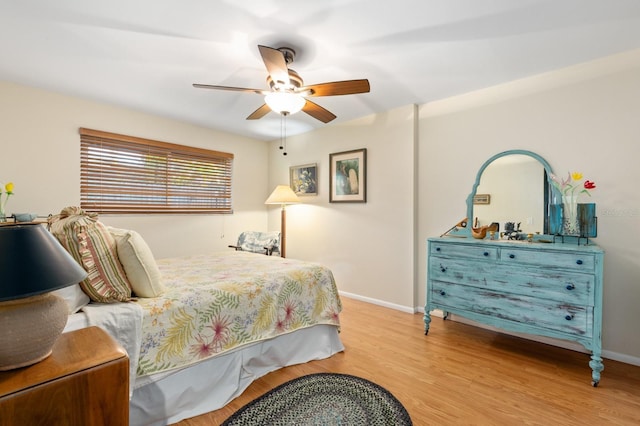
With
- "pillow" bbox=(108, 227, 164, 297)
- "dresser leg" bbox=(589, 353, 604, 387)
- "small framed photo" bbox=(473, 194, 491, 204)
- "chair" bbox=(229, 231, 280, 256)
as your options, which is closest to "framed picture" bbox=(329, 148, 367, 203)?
"chair" bbox=(229, 231, 280, 256)

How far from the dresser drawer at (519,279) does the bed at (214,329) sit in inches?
42.3

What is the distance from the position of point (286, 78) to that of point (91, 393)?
1943 millimetres

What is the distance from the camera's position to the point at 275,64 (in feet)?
6.34

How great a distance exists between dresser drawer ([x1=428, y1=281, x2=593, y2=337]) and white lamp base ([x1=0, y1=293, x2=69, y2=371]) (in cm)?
271

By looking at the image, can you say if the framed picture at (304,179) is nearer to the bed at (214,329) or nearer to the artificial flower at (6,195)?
the bed at (214,329)

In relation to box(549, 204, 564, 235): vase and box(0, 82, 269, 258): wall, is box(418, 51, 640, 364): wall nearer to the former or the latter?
box(549, 204, 564, 235): vase

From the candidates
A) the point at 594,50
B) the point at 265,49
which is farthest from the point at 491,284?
the point at 265,49

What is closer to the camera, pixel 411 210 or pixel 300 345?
pixel 300 345

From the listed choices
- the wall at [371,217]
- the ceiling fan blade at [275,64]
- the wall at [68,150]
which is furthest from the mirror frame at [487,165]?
the wall at [68,150]

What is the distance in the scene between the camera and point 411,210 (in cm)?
346

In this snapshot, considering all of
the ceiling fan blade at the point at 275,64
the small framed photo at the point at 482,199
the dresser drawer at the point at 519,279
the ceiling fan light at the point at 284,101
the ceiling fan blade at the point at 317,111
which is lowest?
the dresser drawer at the point at 519,279

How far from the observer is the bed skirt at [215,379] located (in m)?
1.58

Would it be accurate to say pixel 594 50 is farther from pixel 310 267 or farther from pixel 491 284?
pixel 310 267

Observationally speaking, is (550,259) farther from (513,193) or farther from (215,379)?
(215,379)
